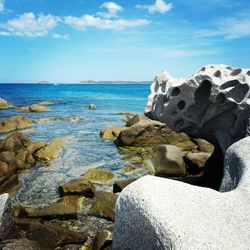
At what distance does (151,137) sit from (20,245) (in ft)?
46.0

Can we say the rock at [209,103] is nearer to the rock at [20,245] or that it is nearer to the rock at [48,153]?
the rock at [20,245]

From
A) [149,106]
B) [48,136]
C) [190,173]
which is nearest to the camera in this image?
[149,106]

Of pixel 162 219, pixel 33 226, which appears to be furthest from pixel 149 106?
pixel 162 219

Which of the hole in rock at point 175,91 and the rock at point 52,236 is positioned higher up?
the hole in rock at point 175,91

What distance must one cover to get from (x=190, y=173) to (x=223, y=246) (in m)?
10.6

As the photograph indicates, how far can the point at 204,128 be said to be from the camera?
38.9ft

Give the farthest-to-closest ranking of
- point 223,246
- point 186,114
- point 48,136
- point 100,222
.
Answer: point 48,136, point 186,114, point 100,222, point 223,246

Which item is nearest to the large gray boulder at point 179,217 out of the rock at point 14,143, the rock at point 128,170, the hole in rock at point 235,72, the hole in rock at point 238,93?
the hole in rock at point 238,93

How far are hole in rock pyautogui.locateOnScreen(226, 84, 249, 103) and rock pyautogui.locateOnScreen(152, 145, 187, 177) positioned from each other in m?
5.42

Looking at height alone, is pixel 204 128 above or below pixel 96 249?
above

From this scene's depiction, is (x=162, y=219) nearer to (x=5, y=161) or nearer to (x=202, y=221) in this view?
(x=202, y=221)

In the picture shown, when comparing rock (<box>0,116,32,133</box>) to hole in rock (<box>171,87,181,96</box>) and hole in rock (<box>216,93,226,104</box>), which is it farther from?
hole in rock (<box>216,93,226,104</box>)

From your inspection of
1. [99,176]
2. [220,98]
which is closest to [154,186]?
[220,98]

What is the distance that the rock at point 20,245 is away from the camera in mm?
7984
